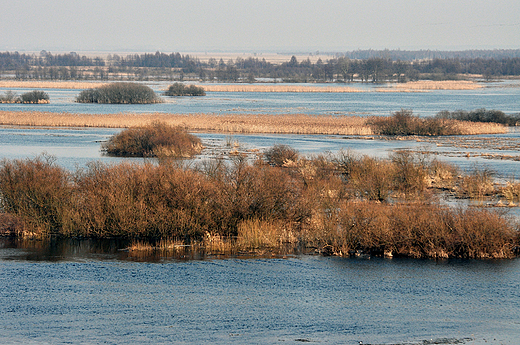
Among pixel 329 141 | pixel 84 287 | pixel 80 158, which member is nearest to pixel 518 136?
pixel 329 141

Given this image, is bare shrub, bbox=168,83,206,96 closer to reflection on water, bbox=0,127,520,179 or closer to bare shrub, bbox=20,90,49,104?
bare shrub, bbox=20,90,49,104

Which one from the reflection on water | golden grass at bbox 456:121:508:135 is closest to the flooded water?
the reflection on water

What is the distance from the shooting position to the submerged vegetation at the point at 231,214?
22.5 meters

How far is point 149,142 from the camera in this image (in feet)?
167

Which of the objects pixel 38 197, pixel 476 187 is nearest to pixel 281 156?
pixel 476 187

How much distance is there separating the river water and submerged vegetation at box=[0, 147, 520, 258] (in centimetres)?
82

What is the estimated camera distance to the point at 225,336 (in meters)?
15.9

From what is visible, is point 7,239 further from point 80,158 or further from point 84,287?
point 80,158

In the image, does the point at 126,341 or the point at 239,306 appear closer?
the point at 126,341

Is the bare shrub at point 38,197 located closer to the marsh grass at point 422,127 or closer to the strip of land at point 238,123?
the strip of land at point 238,123

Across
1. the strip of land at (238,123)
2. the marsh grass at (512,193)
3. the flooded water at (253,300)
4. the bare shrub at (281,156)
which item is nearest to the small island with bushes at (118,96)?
the strip of land at (238,123)

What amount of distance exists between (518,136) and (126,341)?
56.8 meters

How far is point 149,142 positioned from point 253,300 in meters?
34.2

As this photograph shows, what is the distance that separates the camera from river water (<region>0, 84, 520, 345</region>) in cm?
1602
